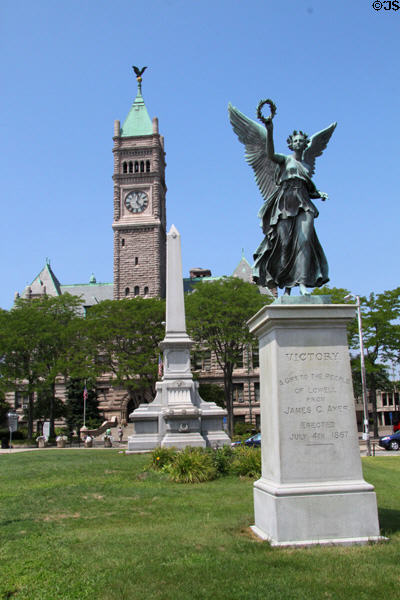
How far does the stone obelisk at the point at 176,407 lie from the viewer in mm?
20672

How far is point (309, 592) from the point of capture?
186 inches

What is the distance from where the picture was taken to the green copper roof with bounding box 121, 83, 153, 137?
232 feet

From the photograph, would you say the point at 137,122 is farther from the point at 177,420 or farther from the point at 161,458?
the point at 161,458

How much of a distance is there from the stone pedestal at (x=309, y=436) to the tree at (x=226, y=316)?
123 feet

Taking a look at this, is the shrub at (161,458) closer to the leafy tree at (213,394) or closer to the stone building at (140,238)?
the leafy tree at (213,394)

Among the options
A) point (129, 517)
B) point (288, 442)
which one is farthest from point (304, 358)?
point (129, 517)

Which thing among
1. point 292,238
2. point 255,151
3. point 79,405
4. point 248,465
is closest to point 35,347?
point 79,405

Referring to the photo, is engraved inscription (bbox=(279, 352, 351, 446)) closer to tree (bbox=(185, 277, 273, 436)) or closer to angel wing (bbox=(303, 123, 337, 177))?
angel wing (bbox=(303, 123, 337, 177))

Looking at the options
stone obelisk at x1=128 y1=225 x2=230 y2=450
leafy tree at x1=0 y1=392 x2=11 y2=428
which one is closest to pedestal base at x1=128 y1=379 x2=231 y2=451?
stone obelisk at x1=128 y1=225 x2=230 y2=450

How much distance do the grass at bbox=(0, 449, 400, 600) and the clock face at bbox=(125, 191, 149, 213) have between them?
59.4 meters

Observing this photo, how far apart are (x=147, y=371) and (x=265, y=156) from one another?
135 feet

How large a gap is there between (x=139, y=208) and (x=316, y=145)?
6099 cm

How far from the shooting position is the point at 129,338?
162ft

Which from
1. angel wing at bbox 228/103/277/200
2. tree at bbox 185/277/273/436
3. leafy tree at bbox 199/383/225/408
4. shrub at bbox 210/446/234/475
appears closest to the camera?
angel wing at bbox 228/103/277/200
